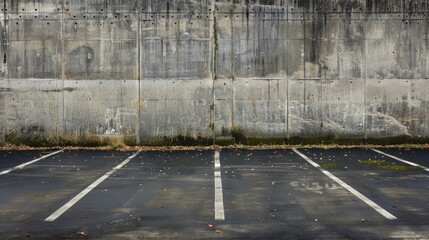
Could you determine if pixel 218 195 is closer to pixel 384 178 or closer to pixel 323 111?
pixel 384 178

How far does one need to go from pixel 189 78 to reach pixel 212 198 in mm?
8382

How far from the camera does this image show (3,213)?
675cm

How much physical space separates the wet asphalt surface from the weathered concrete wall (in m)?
2.76

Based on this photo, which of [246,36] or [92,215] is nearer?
[92,215]

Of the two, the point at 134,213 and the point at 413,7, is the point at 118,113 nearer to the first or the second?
the point at 134,213

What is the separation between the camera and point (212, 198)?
7758 mm

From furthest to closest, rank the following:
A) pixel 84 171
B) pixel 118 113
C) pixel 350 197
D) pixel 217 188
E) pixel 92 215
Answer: pixel 118 113 < pixel 84 171 < pixel 217 188 < pixel 350 197 < pixel 92 215

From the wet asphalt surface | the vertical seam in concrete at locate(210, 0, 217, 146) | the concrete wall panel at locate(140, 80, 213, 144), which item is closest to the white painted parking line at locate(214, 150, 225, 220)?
the wet asphalt surface

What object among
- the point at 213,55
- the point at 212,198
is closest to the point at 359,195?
the point at 212,198

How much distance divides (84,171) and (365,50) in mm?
10169

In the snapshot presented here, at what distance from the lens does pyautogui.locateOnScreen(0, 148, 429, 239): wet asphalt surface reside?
5836mm

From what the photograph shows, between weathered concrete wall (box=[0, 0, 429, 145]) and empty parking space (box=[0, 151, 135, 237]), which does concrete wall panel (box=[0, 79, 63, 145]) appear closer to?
weathered concrete wall (box=[0, 0, 429, 145])

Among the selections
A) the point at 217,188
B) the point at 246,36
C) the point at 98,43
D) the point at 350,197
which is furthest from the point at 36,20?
the point at 350,197

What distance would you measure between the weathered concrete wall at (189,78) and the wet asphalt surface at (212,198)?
9.04 ft
